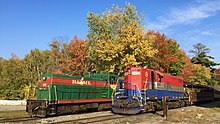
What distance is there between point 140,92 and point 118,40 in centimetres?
1369

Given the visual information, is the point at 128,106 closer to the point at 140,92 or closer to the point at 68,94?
the point at 140,92

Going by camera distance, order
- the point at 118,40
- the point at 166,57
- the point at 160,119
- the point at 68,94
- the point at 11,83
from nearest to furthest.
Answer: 1. the point at 160,119
2. the point at 68,94
3. the point at 118,40
4. the point at 11,83
5. the point at 166,57

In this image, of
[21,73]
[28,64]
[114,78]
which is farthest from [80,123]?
[28,64]

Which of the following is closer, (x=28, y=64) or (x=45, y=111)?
(x=45, y=111)

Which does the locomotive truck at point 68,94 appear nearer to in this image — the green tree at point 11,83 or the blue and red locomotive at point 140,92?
the blue and red locomotive at point 140,92

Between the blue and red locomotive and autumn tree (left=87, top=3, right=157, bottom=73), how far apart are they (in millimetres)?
7231

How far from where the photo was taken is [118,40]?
28797 millimetres

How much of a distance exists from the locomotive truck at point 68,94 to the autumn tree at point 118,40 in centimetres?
643

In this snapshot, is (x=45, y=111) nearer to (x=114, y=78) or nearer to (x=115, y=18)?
(x=114, y=78)

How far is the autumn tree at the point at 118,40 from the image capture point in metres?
26.5

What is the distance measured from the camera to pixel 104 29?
1216 inches

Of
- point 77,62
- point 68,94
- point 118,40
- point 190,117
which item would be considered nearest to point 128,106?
point 190,117

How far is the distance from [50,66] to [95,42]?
2092cm

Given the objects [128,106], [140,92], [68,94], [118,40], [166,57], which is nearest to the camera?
[128,106]
